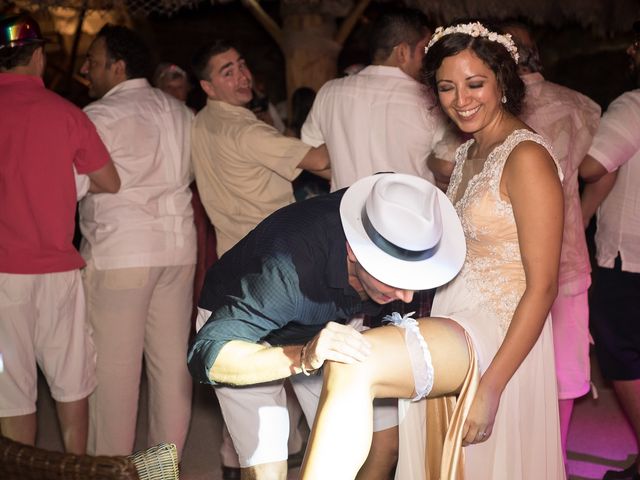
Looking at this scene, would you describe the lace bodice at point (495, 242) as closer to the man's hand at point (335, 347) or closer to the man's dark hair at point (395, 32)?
the man's hand at point (335, 347)

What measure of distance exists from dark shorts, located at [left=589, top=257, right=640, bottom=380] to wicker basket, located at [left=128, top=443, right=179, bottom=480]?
2304 millimetres

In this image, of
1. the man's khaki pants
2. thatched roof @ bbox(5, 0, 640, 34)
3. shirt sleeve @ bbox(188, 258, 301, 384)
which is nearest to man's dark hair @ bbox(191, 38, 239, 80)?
the man's khaki pants

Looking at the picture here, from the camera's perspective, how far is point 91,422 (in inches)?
155

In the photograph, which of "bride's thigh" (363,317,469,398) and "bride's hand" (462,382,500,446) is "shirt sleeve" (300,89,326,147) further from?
"bride's hand" (462,382,500,446)

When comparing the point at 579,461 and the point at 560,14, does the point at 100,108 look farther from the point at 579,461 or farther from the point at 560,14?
the point at 560,14

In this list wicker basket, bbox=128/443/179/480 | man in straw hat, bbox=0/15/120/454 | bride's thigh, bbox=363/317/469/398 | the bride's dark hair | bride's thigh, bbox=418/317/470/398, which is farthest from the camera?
man in straw hat, bbox=0/15/120/454

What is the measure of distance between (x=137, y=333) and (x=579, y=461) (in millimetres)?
1945

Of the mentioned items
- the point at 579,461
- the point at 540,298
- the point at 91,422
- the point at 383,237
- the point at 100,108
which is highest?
the point at 100,108

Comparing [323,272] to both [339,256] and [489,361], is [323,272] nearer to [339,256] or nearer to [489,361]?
[339,256]

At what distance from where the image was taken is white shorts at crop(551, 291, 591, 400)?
369cm

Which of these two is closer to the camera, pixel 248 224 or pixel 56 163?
pixel 56 163

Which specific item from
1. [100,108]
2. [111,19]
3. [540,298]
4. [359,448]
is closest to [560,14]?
[111,19]

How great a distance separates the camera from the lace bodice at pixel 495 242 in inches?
102

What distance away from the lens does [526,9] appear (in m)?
7.94
